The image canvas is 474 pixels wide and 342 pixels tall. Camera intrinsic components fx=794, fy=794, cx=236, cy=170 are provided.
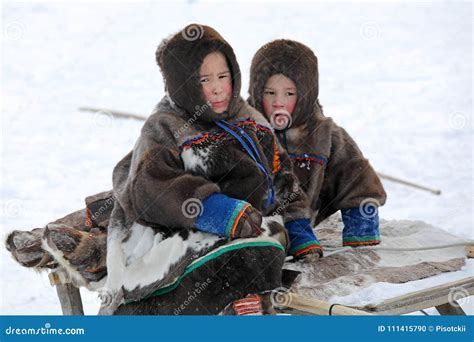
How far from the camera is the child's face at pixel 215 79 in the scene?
2479mm

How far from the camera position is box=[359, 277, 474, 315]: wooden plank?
243cm

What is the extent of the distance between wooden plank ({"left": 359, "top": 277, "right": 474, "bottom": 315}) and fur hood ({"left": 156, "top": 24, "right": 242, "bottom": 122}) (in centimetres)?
78

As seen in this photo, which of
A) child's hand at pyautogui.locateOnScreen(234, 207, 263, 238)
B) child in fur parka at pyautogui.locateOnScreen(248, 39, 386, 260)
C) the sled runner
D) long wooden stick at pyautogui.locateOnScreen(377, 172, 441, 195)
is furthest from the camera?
long wooden stick at pyautogui.locateOnScreen(377, 172, 441, 195)

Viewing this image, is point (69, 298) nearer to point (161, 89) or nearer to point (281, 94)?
point (281, 94)

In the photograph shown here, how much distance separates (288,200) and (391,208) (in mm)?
2734

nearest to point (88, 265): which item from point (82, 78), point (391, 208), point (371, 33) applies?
point (391, 208)

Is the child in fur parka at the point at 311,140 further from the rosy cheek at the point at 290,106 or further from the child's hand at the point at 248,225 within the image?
the child's hand at the point at 248,225

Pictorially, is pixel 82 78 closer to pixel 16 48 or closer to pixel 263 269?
pixel 16 48

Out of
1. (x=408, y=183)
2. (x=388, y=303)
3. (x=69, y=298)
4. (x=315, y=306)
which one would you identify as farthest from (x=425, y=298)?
(x=408, y=183)

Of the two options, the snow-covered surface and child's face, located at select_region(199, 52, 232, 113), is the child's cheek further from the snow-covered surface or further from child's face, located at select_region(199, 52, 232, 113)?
the snow-covered surface

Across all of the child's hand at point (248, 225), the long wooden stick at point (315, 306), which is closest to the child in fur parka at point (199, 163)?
the child's hand at point (248, 225)

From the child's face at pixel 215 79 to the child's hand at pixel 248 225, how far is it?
Result: 1.16ft

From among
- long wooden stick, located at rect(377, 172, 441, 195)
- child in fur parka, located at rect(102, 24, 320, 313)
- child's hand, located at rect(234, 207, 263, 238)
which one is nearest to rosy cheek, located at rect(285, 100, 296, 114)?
child in fur parka, located at rect(102, 24, 320, 313)

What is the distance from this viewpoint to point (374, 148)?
6582mm
